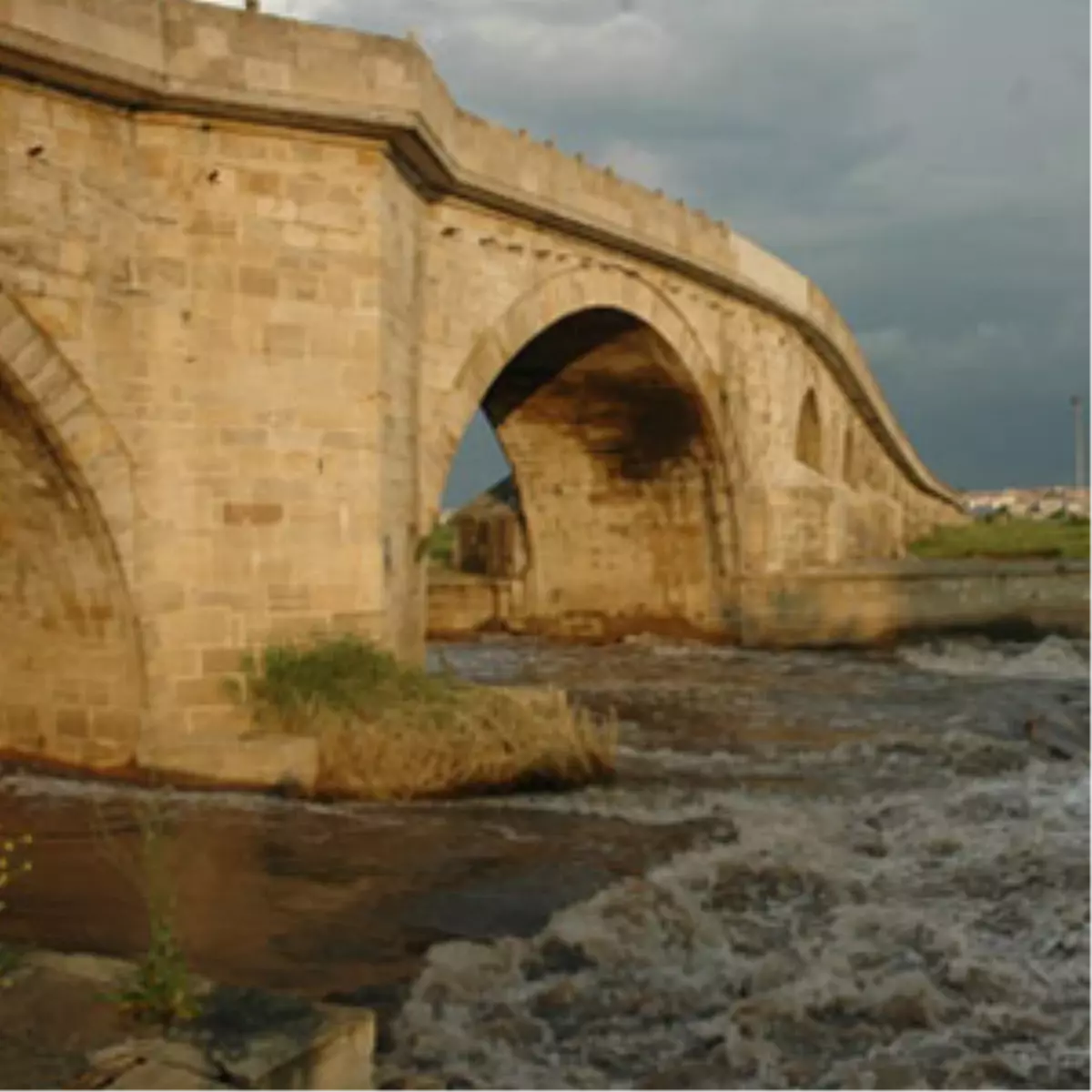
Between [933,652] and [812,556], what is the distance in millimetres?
2611

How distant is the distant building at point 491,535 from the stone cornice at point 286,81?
799 cm

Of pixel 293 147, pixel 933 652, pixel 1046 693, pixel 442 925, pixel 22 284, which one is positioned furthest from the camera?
pixel 933 652

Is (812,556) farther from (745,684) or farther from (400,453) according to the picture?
(400,453)

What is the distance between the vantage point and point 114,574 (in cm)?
863

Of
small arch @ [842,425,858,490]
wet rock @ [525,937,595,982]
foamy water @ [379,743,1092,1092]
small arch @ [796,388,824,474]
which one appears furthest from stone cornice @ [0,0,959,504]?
small arch @ [842,425,858,490]

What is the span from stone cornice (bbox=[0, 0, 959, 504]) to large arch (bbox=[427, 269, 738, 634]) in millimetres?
3724

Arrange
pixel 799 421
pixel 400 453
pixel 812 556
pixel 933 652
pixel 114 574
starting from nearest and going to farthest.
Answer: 1. pixel 114 574
2. pixel 400 453
3. pixel 933 652
4. pixel 812 556
5. pixel 799 421

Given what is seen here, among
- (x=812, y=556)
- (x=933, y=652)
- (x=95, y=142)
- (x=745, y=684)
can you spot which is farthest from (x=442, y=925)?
(x=812, y=556)

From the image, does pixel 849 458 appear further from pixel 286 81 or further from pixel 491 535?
pixel 286 81

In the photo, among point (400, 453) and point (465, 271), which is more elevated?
point (465, 271)

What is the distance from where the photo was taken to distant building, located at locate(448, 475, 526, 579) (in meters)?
20.5

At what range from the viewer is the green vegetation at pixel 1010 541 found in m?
21.9

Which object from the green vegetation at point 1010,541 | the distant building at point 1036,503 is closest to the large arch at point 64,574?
the green vegetation at point 1010,541

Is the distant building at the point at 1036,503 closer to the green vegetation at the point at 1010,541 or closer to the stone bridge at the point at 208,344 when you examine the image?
the green vegetation at the point at 1010,541
